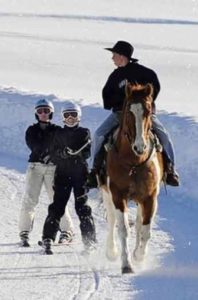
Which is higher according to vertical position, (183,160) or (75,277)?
(183,160)

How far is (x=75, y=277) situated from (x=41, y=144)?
2009mm

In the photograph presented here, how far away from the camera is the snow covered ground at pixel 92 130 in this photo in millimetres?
8812

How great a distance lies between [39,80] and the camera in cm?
2848

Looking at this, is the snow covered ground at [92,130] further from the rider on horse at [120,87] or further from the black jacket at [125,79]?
the black jacket at [125,79]

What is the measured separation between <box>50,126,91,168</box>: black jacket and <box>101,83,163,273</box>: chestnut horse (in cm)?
73

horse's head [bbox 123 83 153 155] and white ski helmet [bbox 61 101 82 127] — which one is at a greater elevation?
white ski helmet [bbox 61 101 82 127]

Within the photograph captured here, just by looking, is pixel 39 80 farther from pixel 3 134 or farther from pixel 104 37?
pixel 104 37

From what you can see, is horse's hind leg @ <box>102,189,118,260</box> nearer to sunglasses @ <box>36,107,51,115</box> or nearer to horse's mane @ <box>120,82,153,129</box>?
sunglasses @ <box>36,107,51,115</box>

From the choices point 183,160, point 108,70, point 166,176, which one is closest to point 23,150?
point 183,160

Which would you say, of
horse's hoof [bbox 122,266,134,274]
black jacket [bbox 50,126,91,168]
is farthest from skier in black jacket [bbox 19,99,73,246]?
horse's hoof [bbox 122,266,134,274]

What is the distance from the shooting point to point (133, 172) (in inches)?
359

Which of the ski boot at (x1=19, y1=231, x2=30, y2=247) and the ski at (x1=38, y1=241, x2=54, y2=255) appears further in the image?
the ski boot at (x1=19, y1=231, x2=30, y2=247)

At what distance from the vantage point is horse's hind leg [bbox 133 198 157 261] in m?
9.37

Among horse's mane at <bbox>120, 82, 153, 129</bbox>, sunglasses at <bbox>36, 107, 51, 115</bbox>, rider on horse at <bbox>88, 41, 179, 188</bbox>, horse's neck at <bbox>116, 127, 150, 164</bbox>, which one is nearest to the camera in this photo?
horse's mane at <bbox>120, 82, 153, 129</bbox>
